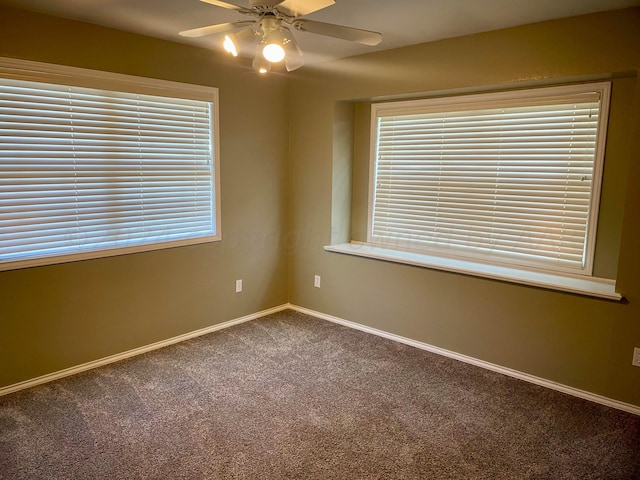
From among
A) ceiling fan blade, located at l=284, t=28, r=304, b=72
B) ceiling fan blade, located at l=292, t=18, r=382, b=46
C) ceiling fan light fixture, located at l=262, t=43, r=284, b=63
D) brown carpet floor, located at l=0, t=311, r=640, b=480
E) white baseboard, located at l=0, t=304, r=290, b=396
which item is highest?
ceiling fan blade, located at l=292, t=18, r=382, b=46

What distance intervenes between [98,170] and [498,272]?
9.71 feet

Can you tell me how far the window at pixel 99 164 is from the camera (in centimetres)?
274

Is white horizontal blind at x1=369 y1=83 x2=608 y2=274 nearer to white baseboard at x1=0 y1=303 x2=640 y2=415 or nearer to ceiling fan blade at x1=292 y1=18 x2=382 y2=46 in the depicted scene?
white baseboard at x1=0 y1=303 x2=640 y2=415

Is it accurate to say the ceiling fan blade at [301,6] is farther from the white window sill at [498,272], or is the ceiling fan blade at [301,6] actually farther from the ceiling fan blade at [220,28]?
the white window sill at [498,272]

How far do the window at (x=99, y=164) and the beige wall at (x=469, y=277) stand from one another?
3.22 ft

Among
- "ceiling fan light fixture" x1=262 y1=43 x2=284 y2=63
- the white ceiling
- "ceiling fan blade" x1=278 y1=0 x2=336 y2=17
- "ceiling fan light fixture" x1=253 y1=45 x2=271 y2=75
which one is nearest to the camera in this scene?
"ceiling fan blade" x1=278 y1=0 x2=336 y2=17

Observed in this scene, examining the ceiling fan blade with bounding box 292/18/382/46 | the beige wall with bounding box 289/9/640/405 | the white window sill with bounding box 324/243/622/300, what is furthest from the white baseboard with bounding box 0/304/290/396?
the ceiling fan blade with bounding box 292/18/382/46

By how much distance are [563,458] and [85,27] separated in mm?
3837

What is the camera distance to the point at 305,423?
2.52 metres

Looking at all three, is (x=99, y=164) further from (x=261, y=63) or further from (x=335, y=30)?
(x=335, y=30)

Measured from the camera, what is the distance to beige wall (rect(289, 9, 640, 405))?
264 centimetres

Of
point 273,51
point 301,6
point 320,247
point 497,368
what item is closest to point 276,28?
point 273,51

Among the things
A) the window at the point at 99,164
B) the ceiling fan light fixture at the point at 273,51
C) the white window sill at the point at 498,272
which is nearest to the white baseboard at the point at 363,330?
the white window sill at the point at 498,272

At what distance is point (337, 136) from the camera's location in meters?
4.01
